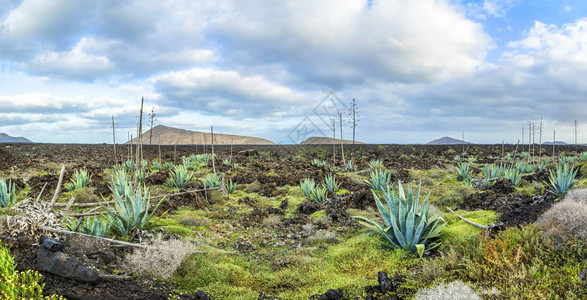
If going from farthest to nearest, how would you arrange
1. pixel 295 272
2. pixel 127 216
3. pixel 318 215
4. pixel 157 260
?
1. pixel 318 215
2. pixel 127 216
3. pixel 295 272
4. pixel 157 260

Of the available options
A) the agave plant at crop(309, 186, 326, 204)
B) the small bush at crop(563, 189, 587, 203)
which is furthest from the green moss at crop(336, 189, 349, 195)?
the small bush at crop(563, 189, 587, 203)

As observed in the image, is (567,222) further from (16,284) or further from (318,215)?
(16,284)

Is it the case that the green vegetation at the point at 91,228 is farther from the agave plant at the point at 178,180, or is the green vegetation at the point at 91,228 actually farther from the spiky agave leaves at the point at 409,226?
the agave plant at the point at 178,180

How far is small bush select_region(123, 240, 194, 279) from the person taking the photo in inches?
167

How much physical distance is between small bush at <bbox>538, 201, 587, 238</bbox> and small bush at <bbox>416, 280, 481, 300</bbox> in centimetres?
173

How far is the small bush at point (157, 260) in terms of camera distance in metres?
4.23

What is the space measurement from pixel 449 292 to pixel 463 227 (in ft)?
8.23

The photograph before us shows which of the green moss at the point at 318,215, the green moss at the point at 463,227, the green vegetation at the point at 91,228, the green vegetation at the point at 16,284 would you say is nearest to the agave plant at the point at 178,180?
the green moss at the point at 318,215

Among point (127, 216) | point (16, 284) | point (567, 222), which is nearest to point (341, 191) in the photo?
point (567, 222)

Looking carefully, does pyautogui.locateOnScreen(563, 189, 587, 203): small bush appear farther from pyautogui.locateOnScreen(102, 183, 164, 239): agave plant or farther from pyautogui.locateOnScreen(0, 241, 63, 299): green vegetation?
pyautogui.locateOnScreen(0, 241, 63, 299): green vegetation

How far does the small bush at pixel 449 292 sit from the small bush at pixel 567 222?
1732 millimetres

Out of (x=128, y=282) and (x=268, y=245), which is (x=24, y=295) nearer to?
(x=128, y=282)

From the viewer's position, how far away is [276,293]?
4152mm

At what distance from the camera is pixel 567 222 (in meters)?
4.35
